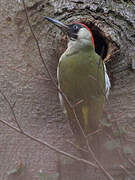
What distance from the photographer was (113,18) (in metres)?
1.88

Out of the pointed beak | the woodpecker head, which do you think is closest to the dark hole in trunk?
the woodpecker head

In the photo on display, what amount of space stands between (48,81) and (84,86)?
299 millimetres

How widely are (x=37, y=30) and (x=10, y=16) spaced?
0.22 meters

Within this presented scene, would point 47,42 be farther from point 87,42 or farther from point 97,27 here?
point 87,42

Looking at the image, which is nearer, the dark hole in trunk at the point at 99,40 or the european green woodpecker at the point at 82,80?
the european green woodpecker at the point at 82,80

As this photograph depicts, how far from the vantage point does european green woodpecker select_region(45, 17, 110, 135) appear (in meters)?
1.85

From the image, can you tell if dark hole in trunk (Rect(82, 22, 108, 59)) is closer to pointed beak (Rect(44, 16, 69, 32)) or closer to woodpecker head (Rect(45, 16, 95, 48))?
woodpecker head (Rect(45, 16, 95, 48))

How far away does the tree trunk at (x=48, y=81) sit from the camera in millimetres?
1672

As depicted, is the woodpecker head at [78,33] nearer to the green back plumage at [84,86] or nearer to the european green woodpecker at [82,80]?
the european green woodpecker at [82,80]

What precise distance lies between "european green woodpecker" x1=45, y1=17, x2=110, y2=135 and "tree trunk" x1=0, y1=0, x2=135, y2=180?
0.24ft

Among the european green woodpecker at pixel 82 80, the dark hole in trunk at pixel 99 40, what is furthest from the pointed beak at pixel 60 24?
the dark hole in trunk at pixel 99 40

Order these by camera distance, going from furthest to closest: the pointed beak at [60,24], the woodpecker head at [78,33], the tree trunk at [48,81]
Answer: the woodpecker head at [78,33] → the pointed beak at [60,24] → the tree trunk at [48,81]

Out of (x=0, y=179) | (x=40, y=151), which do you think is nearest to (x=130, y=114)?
(x=40, y=151)

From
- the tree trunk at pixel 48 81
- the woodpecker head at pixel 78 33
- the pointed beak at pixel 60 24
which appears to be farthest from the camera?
the woodpecker head at pixel 78 33
